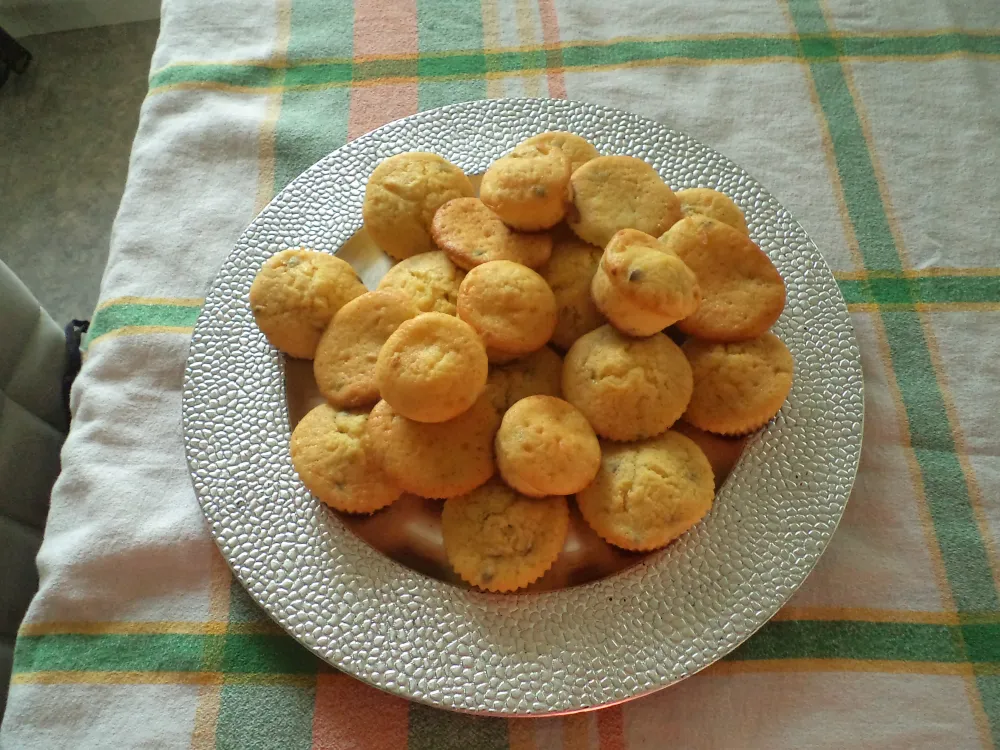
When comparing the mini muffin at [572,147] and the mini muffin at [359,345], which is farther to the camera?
the mini muffin at [572,147]

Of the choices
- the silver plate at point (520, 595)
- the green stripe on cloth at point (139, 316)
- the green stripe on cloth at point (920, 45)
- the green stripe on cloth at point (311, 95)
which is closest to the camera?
the silver plate at point (520, 595)

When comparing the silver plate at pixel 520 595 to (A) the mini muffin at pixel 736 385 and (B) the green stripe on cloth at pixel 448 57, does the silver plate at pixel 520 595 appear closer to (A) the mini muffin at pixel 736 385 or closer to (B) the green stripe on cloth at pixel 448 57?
(A) the mini muffin at pixel 736 385

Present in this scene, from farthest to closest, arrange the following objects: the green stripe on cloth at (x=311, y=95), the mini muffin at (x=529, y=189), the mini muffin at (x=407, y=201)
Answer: the green stripe on cloth at (x=311, y=95), the mini muffin at (x=407, y=201), the mini muffin at (x=529, y=189)

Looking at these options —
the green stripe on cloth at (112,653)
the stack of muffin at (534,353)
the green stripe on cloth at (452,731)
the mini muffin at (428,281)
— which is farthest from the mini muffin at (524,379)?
the green stripe on cloth at (112,653)

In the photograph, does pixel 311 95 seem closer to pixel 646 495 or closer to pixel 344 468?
pixel 344 468

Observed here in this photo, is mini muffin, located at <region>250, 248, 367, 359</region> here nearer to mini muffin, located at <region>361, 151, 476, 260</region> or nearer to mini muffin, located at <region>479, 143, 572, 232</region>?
mini muffin, located at <region>361, 151, 476, 260</region>

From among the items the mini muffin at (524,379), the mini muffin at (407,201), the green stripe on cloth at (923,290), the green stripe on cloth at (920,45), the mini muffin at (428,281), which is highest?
the green stripe on cloth at (920,45)

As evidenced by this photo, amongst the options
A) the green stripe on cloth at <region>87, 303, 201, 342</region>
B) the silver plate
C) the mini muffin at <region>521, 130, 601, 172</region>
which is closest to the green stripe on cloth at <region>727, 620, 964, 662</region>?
the silver plate

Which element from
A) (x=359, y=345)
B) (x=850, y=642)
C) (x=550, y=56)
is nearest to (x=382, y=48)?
(x=550, y=56)
